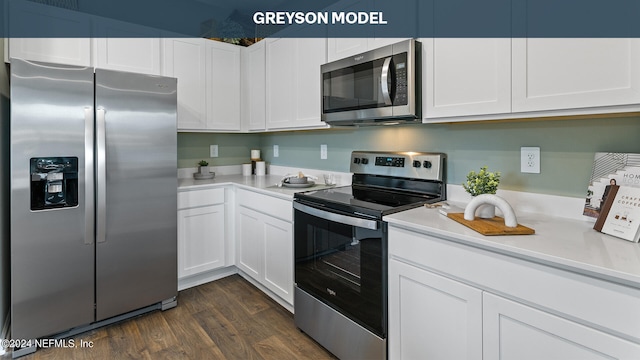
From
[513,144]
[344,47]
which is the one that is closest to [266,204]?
[344,47]

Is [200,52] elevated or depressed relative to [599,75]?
elevated

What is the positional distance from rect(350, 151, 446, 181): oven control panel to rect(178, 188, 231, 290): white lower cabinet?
122 centimetres

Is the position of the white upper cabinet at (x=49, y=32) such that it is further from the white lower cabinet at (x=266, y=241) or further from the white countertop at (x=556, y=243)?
the white countertop at (x=556, y=243)

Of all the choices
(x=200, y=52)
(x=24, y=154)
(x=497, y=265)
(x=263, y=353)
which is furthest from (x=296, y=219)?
(x=200, y=52)

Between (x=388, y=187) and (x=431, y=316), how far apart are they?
92 centimetres

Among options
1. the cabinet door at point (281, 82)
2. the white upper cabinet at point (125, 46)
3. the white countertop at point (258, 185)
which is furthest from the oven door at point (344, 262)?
the white upper cabinet at point (125, 46)

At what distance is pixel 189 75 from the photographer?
2.87 m

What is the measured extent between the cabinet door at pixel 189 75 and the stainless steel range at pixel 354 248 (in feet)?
4.69

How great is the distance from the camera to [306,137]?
2.98 metres

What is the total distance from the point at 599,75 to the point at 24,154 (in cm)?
275

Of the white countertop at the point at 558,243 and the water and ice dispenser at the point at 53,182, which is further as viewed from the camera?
the water and ice dispenser at the point at 53,182

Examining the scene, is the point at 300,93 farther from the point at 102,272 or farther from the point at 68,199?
the point at 102,272

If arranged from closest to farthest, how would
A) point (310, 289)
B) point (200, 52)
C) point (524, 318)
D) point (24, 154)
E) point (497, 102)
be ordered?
point (524, 318) → point (497, 102) → point (24, 154) → point (310, 289) → point (200, 52)

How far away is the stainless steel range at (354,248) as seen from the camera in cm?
160
